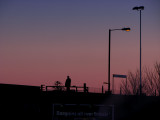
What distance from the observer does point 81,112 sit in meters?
28.9

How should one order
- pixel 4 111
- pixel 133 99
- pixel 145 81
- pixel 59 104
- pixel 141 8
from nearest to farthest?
1. pixel 4 111
2. pixel 59 104
3. pixel 133 99
4. pixel 141 8
5. pixel 145 81

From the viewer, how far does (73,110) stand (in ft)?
94.5

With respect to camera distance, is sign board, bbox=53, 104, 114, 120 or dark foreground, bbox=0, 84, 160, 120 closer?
dark foreground, bbox=0, 84, 160, 120

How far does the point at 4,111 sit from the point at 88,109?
7108 millimetres

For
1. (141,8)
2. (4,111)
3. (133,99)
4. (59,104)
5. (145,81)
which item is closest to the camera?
(4,111)

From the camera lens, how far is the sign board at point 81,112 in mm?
28484

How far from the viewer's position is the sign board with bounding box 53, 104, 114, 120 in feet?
93.5

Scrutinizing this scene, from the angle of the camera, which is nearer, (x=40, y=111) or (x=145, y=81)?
(x=40, y=111)

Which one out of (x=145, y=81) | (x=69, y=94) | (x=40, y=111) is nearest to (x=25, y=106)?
(x=40, y=111)

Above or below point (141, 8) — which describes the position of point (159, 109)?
below

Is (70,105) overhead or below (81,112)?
overhead

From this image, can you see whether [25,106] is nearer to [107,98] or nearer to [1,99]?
[1,99]

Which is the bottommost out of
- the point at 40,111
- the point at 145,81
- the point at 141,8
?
the point at 40,111

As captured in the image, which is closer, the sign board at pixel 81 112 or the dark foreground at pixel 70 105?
the dark foreground at pixel 70 105
